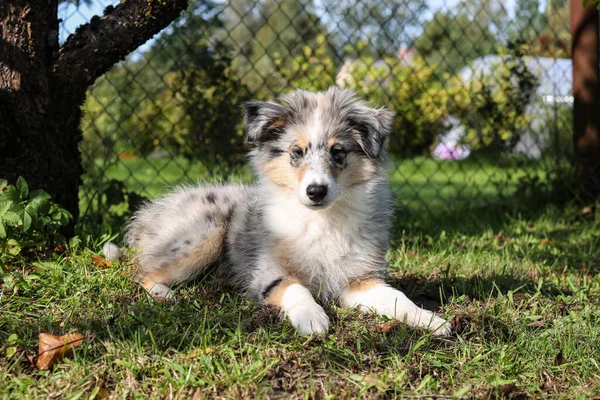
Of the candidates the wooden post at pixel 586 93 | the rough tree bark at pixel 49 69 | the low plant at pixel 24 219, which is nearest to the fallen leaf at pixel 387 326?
the low plant at pixel 24 219

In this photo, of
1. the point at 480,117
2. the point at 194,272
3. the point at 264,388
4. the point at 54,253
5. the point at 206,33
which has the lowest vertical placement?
the point at 480,117

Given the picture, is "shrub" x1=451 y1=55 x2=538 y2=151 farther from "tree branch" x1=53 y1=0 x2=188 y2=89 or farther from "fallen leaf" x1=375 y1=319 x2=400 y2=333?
"fallen leaf" x1=375 y1=319 x2=400 y2=333

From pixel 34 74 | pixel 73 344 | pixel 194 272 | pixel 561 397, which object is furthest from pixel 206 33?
pixel 561 397

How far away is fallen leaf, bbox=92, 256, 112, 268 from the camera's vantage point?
3.71m

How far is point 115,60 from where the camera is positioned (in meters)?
3.95

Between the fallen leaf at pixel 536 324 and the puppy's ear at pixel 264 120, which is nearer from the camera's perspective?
the fallen leaf at pixel 536 324

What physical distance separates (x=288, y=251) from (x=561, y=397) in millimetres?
1454

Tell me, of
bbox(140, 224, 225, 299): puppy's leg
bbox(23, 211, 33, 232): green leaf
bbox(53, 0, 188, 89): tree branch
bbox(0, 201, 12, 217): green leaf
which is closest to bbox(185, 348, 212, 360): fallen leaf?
bbox(140, 224, 225, 299): puppy's leg

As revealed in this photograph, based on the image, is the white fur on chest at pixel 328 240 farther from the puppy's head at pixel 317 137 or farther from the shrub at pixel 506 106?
the shrub at pixel 506 106

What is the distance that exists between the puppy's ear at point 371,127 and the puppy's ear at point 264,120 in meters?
0.37

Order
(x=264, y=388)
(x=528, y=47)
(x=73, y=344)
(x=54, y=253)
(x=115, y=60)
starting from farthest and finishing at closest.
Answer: (x=528, y=47), (x=115, y=60), (x=54, y=253), (x=73, y=344), (x=264, y=388)

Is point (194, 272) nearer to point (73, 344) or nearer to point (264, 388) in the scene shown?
point (73, 344)

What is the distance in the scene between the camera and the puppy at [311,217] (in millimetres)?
3344

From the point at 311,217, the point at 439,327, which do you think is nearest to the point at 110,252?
the point at 311,217
